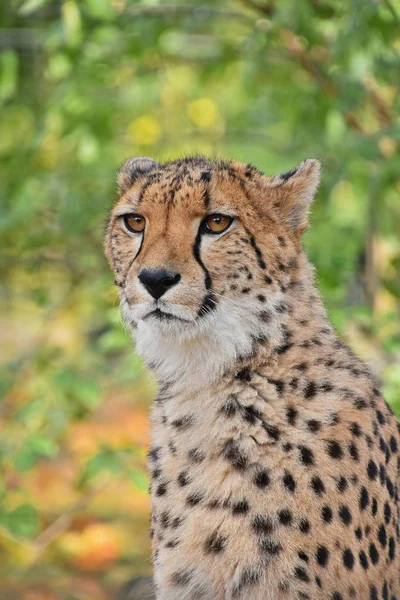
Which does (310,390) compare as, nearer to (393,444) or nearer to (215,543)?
(393,444)

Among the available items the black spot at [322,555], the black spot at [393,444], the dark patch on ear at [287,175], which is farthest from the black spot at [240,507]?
the dark patch on ear at [287,175]

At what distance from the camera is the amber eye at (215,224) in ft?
10.2

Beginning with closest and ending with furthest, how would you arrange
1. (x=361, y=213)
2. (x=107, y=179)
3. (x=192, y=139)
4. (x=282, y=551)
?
1. (x=282, y=551)
2. (x=107, y=179)
3. (x=361, y=213)
4. (x=192, y=139)

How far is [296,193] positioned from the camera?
3346mm

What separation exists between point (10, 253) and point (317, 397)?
4.01m

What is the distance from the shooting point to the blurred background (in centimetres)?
538

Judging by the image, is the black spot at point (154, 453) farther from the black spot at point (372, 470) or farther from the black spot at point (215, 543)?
the black spot at point (372, 470)

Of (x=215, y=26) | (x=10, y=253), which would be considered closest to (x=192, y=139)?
(x=215, y=26)

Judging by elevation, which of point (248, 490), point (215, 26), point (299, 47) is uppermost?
point (215, 26)

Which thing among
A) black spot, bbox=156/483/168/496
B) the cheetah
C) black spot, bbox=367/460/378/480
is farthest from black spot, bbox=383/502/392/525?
black spot, bbox=156/483/168/496

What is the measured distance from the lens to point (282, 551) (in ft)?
9.83

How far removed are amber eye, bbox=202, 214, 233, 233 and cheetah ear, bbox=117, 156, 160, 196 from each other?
1.43 feet

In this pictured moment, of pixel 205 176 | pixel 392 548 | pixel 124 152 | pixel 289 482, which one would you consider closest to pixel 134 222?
pixel 205 176

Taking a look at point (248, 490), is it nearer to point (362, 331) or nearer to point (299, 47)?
point (362, 331)
